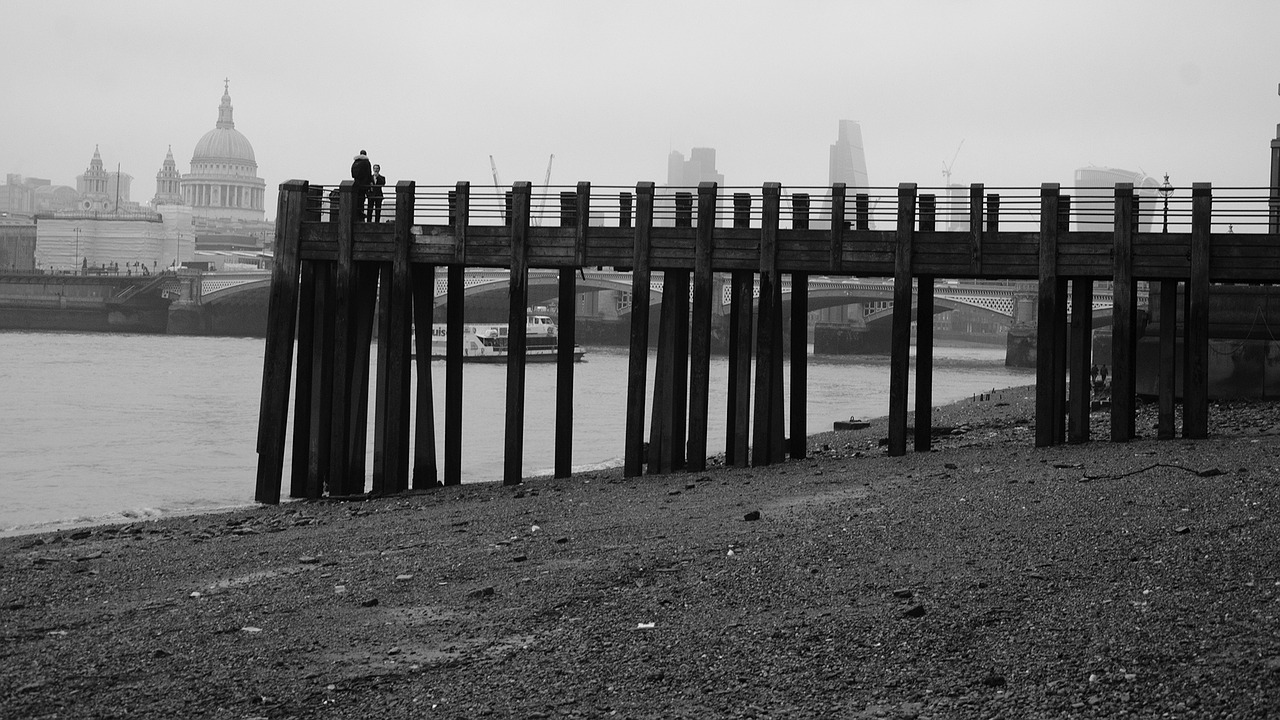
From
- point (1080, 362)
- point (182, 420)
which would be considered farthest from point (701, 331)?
point (182, 420)

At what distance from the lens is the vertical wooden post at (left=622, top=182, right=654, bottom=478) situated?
17.0 metres

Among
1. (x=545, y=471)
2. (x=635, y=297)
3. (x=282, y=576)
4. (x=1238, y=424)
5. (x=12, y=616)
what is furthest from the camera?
(x=545, y=471)

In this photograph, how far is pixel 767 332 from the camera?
55.9ft

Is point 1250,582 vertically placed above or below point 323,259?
below

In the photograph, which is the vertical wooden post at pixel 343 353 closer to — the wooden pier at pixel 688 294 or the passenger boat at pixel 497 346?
the wooden pier at pixel 688 294

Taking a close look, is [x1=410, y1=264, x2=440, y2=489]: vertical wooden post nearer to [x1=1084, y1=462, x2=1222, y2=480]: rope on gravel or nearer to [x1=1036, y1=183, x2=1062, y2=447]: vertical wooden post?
[x1=1036, y1=183, x2=1062, y2=447]: vertical wooden post

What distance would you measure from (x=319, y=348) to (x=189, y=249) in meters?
175

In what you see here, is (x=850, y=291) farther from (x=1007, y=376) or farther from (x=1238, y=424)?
(x=1238, y=424)

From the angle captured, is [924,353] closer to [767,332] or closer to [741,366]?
[767,332]

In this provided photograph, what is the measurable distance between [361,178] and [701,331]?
185 inches

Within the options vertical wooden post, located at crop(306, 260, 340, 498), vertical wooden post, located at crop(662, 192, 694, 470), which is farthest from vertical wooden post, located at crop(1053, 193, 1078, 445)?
vertical wooden post, located at crop(306, 260, 340, 498)

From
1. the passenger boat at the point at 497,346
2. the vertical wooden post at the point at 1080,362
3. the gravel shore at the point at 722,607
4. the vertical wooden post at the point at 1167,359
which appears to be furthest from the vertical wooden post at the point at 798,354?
the passenger boat at the point at 497,346

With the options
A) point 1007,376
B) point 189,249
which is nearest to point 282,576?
point 1007,376

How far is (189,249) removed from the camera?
18412cm
